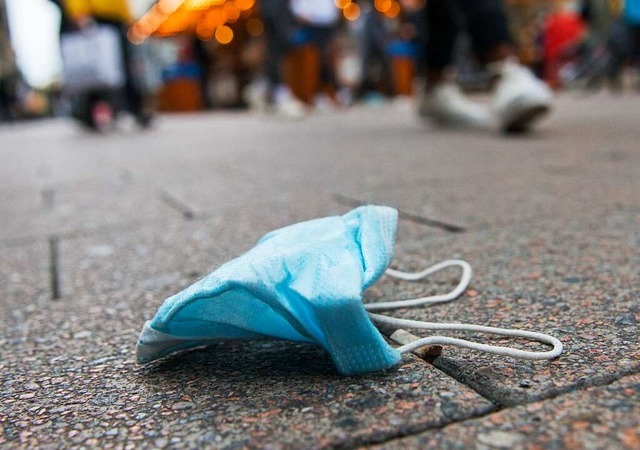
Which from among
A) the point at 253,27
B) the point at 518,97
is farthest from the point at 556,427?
the point at 253,27

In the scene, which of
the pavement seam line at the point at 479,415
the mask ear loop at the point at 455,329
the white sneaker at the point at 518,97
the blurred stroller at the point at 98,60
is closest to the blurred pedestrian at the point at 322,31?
the blurred stroller at the point at 98,60

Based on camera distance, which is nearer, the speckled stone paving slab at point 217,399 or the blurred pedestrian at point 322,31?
the speckled stone paving slab at point 217,399

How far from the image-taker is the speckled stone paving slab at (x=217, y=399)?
0.63 meters

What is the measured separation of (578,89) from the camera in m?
10.3

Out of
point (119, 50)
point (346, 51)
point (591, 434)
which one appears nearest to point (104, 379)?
point (591, 434)

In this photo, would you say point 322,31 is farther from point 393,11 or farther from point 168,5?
point 168,5

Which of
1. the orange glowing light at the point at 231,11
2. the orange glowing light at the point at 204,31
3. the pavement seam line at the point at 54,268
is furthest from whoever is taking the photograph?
the orange glowing light at the point at 204,31

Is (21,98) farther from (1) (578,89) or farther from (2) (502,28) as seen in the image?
(2) (502,28)

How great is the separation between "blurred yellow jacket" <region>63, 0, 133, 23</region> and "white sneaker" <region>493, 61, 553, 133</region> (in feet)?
11.6

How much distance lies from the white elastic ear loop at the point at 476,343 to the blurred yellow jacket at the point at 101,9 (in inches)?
206

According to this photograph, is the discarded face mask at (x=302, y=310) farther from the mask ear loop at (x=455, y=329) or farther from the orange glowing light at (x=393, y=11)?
the orange glowing light at (x=393, y=11)

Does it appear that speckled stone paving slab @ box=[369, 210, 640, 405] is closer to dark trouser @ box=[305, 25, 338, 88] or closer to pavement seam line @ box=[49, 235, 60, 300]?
pavement seam line @ box=[49, 235, 60, 300]

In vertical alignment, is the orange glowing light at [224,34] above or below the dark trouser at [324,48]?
above

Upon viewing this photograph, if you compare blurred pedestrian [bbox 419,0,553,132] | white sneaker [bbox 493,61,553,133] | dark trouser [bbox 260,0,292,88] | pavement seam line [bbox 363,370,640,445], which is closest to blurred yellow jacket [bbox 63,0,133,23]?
dark trouser [bbox 260,0,292,88]
